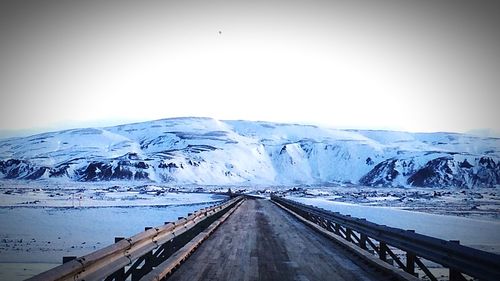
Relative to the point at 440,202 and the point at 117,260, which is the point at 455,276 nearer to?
the point at 117,260

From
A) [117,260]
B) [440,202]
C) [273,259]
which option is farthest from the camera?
[440,202]

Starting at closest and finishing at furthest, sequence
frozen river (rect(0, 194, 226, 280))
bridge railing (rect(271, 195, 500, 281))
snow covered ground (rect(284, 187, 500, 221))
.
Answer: bridge railing (rect(271, 195, 500, 281)) → frozen river (rect(0, 194, 226, 280)) → snow covered ground (rect(284, 187, 500, 221))

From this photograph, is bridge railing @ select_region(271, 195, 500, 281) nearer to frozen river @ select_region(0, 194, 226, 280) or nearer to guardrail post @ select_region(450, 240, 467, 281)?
guardrail post @ select_region(450, 240, 467, 281)

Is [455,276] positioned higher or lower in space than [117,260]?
lower

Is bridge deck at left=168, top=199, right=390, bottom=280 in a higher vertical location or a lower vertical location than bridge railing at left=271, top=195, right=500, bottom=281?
lower

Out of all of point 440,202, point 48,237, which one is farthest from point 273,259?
point 440,202

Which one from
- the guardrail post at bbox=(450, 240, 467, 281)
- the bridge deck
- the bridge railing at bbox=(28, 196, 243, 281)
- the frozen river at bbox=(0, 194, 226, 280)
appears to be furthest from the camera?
the frozen river at bbox=(0, 194, 226, 280)

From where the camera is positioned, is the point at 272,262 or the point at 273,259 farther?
the point at 273,259

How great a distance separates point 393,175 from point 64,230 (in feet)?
592

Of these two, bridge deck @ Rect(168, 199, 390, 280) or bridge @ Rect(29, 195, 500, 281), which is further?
bridge deck @ Rect(168, 199, 390, 280)

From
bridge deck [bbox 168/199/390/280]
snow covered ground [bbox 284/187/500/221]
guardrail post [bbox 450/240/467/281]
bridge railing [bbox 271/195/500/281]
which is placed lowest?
snow covered ground [bbox 284/187/500/221]

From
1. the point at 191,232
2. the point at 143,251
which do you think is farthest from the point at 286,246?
the point at 143,251

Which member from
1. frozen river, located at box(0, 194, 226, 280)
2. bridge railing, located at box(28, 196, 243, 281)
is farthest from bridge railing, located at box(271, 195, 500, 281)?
frozen river, located at box(0, 194, 226, 280)

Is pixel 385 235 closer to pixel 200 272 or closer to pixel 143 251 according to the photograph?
pixel 200 272
